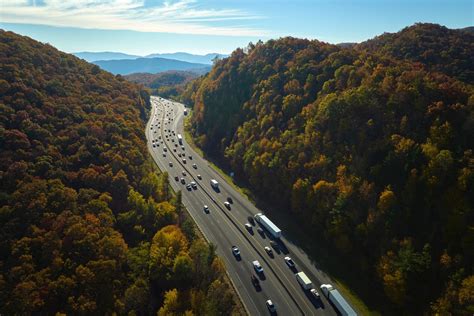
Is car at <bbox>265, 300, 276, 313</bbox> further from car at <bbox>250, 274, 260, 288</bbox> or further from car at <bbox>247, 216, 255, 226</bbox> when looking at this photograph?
car at <bbox>247, 216, 255, 226</bbox>

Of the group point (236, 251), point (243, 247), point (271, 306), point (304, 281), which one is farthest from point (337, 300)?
point (243, 247)

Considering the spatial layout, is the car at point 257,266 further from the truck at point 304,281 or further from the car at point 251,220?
the car at point 251,220

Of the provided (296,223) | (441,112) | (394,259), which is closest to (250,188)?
(296,223)

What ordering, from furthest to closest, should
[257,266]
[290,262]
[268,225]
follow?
[268,225], [290,262], [257,266]

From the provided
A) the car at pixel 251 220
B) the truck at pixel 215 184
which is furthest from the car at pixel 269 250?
the truck at pixel 215 184

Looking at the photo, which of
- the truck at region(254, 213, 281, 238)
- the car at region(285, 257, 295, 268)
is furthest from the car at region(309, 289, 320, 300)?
the truck at region(254, 213, 281, 238)

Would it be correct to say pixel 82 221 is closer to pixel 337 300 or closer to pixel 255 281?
pixel 255 281
